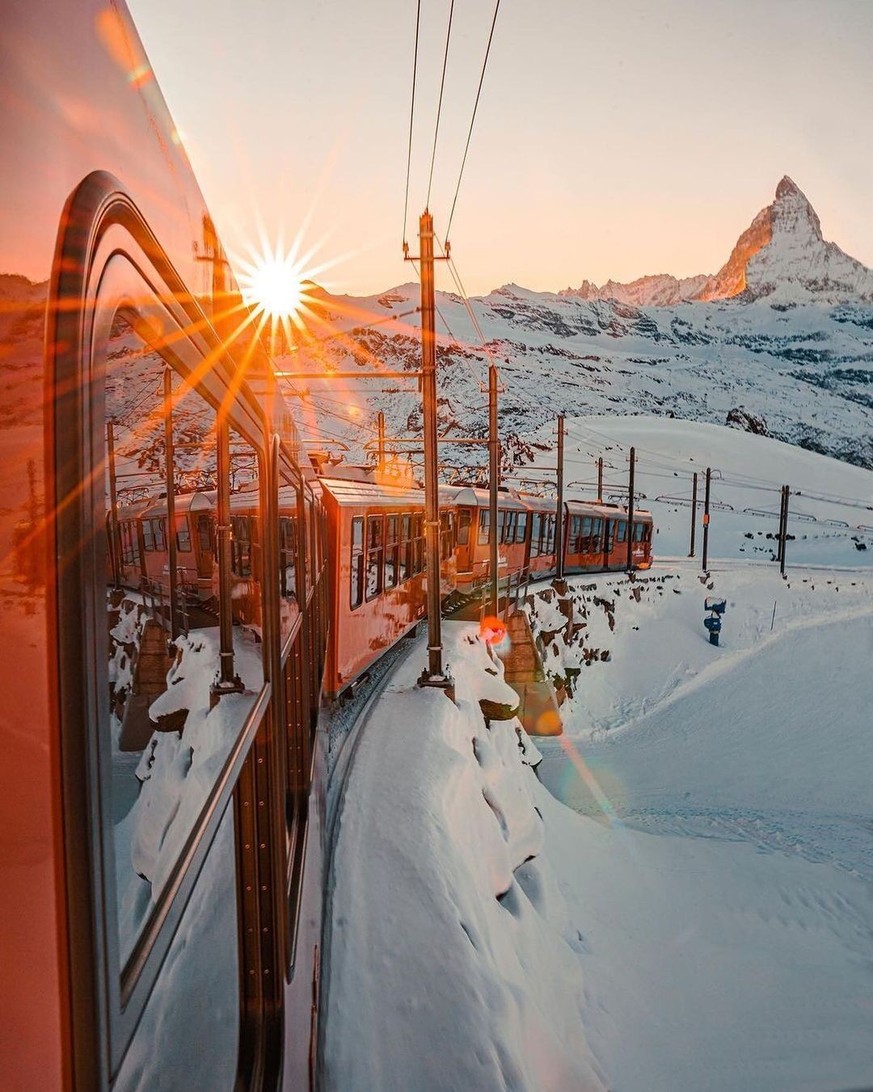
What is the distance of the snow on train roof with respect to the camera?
29.6 ft

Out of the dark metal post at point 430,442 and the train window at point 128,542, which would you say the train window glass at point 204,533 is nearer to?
the train window at point 128,542

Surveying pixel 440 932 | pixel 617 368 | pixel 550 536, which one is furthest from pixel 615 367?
pixel 440 932

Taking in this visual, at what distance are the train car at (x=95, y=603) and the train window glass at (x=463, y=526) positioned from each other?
716 inches

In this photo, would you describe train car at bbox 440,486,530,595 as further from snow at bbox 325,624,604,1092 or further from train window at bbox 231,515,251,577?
train window at bbox 231,515,251,577

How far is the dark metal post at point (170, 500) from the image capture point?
129 centimetres

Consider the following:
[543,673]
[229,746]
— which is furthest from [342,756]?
[543,673]

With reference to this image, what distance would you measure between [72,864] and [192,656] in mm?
663

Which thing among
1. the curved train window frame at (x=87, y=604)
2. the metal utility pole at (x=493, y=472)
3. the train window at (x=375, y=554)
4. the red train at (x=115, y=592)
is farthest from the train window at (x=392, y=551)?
the curved train window frame at (x=87, y=604)

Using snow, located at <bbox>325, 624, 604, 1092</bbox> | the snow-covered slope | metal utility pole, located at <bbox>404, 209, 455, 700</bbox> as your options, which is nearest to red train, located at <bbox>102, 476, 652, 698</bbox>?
metal utility pole, located at <bbox>404, 209, 455, 700</bbox>

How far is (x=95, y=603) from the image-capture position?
0.84 m

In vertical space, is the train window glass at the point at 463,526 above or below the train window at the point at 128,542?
below

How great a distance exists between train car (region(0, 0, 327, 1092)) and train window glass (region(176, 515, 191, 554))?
0.10 metres

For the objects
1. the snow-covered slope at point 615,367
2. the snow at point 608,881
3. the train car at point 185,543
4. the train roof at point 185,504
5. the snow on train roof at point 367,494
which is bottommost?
the snow at point 608,881

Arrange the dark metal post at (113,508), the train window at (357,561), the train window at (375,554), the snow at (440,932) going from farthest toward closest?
1. the train window at (375,554)
2. the train window at (357,561)
3. the snow at (440,932)
4. the dark metal post at (113,508)
